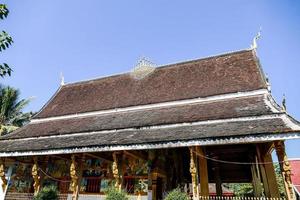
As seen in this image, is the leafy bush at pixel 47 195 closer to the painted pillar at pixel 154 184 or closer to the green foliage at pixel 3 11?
the painted pillar at pixel 154 184

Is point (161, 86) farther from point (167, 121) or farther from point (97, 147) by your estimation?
point (97, 147)

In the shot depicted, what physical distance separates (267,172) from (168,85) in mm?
6777

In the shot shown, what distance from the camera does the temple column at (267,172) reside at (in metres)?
9.80

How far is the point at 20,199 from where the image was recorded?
38.0 feet

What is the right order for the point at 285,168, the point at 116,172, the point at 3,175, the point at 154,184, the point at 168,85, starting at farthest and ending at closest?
the point at 168,85, the point at 3,175, the point at 154,184, the point at 116,172, the point at 285,168

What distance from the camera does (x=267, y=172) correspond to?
10242 millimetres

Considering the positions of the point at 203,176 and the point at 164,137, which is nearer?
the point at 164,137

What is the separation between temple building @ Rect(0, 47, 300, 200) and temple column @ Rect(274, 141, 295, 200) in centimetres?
3

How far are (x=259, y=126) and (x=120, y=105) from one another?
7957mm

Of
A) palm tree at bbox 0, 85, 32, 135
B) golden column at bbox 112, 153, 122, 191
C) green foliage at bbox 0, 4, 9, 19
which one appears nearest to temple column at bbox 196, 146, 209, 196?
golden column at bbox 112, 153, 122, 191

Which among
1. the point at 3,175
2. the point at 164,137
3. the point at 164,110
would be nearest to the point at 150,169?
the point at 164,137

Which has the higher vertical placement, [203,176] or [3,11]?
[3,11]

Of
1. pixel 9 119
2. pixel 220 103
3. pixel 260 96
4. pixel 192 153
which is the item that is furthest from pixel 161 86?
pixel 9 119

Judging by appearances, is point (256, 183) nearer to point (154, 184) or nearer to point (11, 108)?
point (154, 184)
